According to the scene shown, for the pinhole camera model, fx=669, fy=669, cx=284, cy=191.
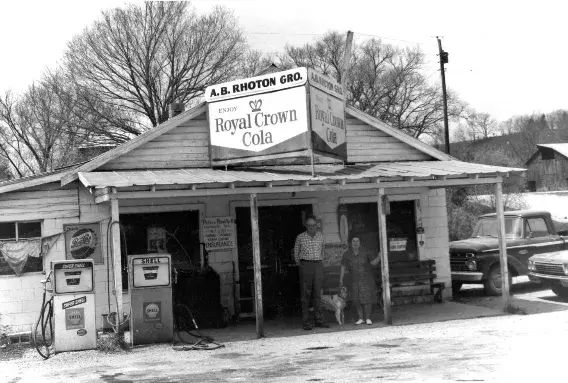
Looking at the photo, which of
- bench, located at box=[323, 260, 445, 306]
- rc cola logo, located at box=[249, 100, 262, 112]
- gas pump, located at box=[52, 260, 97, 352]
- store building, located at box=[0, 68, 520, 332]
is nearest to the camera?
gas pump, located at box=[52, 260, 97, 352]

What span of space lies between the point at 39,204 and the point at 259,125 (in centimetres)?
449

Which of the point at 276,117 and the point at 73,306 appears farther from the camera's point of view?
the point at 276,117

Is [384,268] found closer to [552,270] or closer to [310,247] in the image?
[310,247]

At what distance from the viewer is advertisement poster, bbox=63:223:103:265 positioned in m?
12.9

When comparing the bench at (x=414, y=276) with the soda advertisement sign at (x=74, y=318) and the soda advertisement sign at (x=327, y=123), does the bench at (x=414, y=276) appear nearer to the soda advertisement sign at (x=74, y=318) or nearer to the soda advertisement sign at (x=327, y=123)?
the soda advertisement sign at (x=327, y=123)

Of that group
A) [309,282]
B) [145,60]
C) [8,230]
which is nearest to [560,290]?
[309,282]

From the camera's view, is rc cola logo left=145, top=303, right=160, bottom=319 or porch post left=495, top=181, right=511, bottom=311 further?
porch post left=495, top=181, right=511, bottom=311

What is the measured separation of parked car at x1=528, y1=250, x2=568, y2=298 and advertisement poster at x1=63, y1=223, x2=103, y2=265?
9.65 metres

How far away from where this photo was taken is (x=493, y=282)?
16.1 metres

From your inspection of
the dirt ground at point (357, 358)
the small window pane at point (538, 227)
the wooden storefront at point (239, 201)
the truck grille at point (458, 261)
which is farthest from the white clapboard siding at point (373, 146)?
the dirt ground at point (357, 358)

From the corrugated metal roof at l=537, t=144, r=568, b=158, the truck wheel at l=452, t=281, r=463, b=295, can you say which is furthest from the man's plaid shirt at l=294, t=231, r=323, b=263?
the corrugated metal roof at l=537, t=144, r=568, b=158

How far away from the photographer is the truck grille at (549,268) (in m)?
14.7

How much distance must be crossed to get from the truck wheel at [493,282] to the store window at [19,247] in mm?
10055

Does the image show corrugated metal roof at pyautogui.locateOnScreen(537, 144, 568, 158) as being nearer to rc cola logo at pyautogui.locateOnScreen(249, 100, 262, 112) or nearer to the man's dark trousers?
rc cola logo at pyautogui.locateOnScreen(249, 100, 262, 112)
